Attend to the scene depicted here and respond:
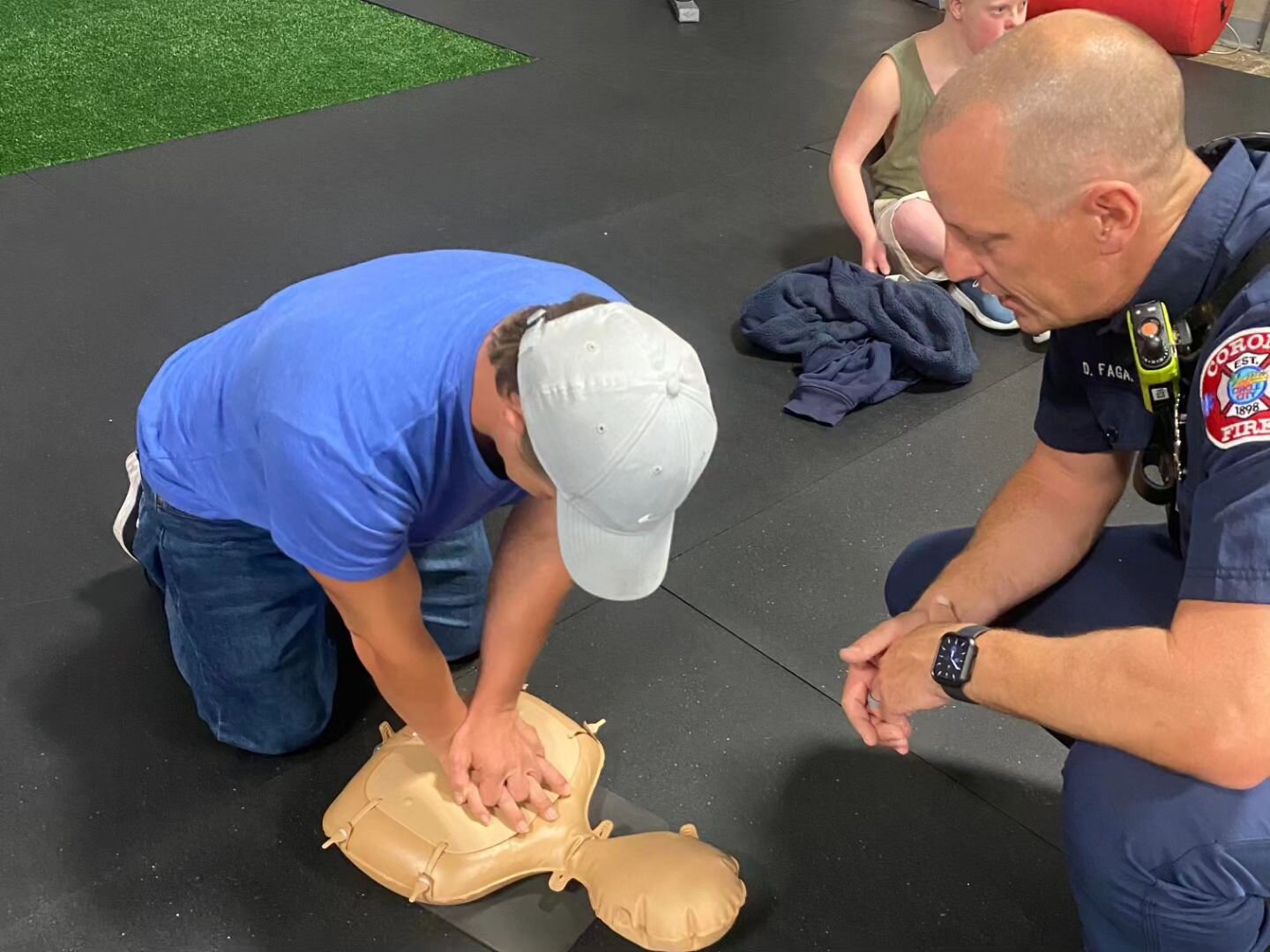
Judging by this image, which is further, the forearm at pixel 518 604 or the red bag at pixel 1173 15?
the red bag at pixel 1173 15

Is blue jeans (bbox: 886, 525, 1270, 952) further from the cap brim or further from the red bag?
the red bag

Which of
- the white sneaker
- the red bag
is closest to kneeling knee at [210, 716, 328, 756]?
the white sneaker

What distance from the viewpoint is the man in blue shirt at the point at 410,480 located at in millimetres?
925

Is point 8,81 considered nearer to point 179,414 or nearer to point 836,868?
point 179,414

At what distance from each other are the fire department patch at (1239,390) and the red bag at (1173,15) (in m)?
3.23

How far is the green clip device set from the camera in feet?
3.27

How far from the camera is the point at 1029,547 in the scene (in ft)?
4.23

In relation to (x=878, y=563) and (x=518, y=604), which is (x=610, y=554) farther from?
(x=878, y=563)

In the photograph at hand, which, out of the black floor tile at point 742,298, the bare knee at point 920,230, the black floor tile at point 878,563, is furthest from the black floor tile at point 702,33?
the black floor tile at point 878,563

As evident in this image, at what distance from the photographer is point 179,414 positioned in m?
1.29

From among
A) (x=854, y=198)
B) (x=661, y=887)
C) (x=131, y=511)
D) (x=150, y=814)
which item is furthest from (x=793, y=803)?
(x=854, y=198)

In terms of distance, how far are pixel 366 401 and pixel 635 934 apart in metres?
0.67

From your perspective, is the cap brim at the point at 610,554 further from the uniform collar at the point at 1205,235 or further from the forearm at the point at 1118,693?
the uniform collar at the point at 1205,235

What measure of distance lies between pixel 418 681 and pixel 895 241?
5.37 ft
